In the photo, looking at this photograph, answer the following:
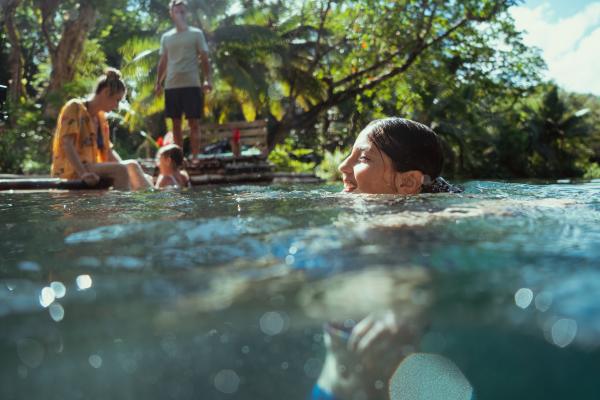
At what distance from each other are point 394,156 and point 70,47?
16723 millimetres

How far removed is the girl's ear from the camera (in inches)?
139

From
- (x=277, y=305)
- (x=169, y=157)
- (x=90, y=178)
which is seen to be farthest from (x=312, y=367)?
(x=169, y=157)

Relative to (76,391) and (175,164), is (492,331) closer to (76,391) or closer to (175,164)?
(76,391)

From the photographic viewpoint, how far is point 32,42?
25.8 meters

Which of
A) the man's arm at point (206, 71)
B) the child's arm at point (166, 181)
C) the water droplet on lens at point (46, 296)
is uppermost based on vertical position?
the man's arm at point (206, 71)

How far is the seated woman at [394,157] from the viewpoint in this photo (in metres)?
3.45

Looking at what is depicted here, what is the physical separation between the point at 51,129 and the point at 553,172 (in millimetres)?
26664

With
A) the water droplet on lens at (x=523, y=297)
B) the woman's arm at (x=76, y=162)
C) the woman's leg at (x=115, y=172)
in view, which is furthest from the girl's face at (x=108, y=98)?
the water droplet on lens at (x=523, y=297)

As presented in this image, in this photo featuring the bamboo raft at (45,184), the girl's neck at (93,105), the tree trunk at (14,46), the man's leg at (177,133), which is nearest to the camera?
the bamboo raft at (45,184)

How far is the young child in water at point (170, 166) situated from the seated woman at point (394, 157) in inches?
131

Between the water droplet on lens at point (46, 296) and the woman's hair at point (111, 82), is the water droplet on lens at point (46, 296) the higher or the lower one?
the lower one

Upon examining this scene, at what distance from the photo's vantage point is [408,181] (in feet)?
11.6

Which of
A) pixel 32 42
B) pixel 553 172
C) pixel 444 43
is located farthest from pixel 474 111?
pixel 32 42

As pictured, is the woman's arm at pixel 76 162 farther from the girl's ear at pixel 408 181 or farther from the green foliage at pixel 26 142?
the green foliage at pixel 26 142
